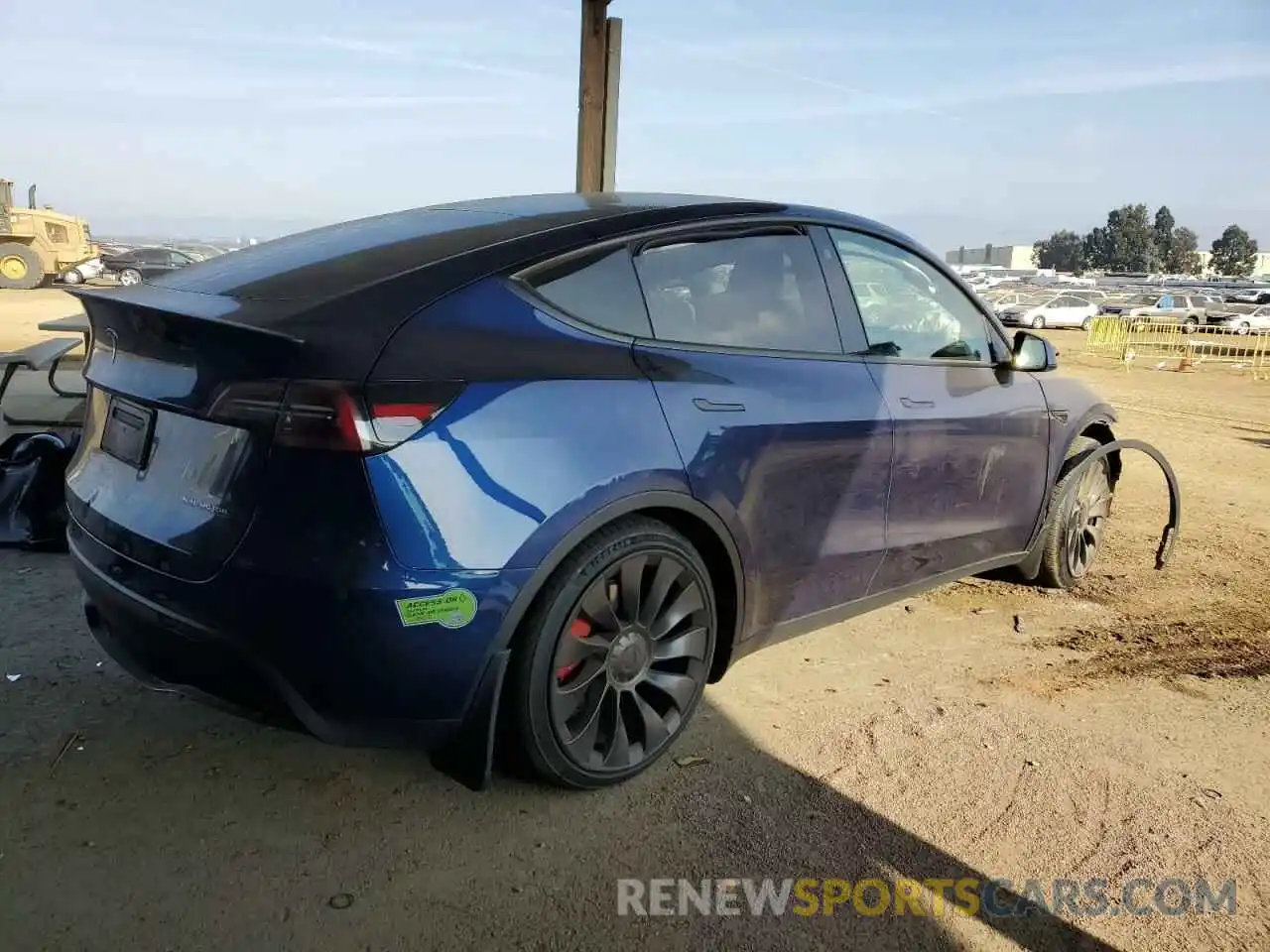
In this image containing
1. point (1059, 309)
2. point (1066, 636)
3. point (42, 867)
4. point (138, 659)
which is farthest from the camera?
point (1059, 309)

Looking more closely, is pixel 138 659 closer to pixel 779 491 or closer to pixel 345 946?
pixel 345 946

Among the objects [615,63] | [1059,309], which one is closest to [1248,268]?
[1059,309]

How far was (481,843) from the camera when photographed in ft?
8.48

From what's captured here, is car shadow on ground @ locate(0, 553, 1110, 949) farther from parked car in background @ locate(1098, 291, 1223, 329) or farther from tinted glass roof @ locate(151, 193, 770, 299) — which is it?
parked car in background @ locate(1098, 291, 1223, 329)

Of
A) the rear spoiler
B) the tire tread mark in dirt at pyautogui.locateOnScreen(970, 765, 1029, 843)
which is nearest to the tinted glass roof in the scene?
the rear spoiler

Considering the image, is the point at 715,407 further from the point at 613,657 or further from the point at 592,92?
the point at 592,92

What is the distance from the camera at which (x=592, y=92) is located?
6.71 m

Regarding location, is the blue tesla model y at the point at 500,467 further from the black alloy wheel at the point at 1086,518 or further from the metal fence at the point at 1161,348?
the metal fence at the point at 1161,348

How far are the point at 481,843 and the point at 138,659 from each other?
39.8 inches

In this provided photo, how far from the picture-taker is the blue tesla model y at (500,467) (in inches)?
88.8

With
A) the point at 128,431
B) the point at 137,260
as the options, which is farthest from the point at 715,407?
the point at 137,260

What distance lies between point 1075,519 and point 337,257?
11.7 ft

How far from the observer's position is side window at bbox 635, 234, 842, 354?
115 inches

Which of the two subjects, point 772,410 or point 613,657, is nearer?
point 613,657
